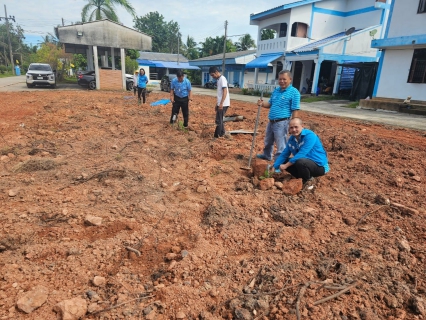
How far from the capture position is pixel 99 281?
7.20ft

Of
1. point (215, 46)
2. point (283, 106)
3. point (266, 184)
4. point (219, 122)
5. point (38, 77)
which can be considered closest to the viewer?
point (266, 184)

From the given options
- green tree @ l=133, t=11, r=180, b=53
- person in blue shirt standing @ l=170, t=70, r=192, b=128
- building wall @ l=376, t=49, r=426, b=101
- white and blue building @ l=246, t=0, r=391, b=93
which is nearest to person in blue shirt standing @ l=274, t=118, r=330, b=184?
person in blue shirt standing @ l=170, t=70, r=192, b=128

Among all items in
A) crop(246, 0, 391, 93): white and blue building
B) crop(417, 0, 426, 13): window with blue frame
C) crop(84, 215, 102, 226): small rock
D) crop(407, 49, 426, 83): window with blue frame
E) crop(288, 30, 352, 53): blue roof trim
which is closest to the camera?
crop(84, 215, 102, 226): small rock

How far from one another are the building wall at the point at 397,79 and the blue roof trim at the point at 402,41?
54cm

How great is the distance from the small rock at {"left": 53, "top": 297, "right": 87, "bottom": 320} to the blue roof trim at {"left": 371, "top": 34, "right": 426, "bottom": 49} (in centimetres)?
Result: 1452

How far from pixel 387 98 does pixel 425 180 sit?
1091 centimetres

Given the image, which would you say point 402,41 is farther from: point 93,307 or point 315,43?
point 93,307

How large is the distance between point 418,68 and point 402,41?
1349 millimetres

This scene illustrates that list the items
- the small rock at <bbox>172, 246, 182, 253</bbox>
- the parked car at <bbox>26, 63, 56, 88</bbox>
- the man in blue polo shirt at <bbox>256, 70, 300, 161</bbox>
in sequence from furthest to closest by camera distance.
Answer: the parked car at <bbox>26, 63, 56, 88</bbox> < the man in blue polo shirt at <bbox>256, 70, 300, 161</bbox> < the small rock at <bbox>172, 246, 182, 253</bbox>

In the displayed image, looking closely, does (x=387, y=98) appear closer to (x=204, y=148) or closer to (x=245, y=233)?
(x=204, y=148)

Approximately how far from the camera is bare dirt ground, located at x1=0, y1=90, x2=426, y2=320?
6.75ft

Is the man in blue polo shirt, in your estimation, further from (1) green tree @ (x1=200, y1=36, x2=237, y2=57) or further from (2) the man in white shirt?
(1) green tree @ (x1=200, y1=36, x2=237, y2=57)

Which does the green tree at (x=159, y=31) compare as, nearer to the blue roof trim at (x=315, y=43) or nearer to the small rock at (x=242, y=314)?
the blue roof trim at (x=315, y=43)


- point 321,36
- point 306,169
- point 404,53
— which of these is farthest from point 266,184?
point 321,36
